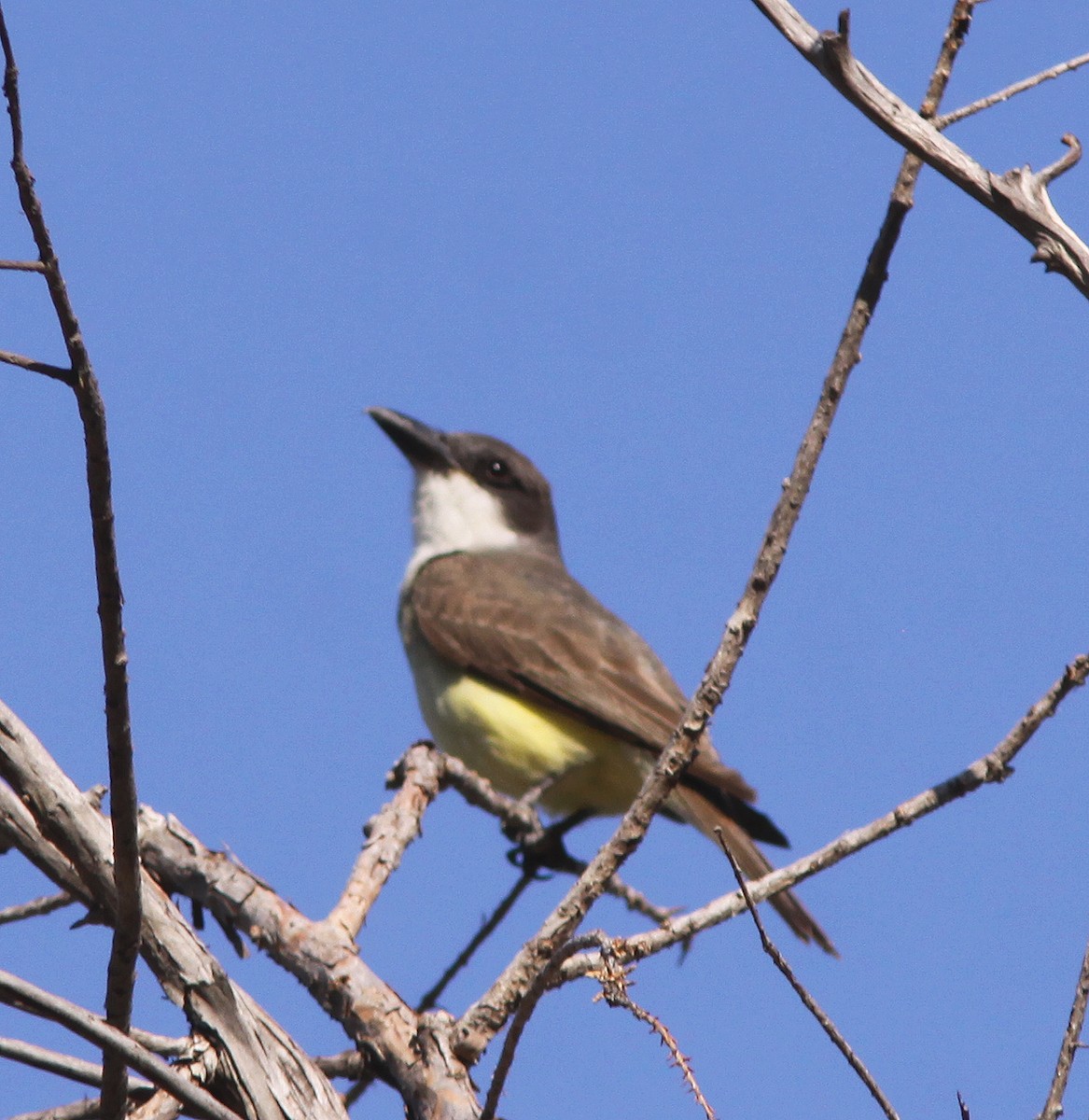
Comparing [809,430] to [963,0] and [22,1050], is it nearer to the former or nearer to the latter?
[963,0]

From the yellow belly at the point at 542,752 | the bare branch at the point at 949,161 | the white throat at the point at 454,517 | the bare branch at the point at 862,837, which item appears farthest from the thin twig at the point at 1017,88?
the white throat at the point at 454,517

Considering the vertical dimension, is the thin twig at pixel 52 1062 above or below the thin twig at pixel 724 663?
below

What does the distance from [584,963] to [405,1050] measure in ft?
2.20

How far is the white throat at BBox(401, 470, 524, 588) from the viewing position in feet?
32.0

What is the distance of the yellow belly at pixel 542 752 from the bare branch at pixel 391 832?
255cm

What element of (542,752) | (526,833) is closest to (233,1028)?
(526,833)

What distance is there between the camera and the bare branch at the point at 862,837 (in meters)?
2.88

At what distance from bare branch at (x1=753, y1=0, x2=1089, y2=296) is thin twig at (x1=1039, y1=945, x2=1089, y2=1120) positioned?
129cm

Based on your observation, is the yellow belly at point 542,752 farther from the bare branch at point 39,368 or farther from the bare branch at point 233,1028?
the bare branch at point 39,368

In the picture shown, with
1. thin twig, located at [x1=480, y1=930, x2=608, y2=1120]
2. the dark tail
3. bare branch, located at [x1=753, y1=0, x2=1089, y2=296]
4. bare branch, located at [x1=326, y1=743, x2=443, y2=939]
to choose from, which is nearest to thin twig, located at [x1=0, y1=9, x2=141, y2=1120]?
thin twig, located at [x1=480, y1=930, x2=608, y2=1120]

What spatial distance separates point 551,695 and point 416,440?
8.27ft

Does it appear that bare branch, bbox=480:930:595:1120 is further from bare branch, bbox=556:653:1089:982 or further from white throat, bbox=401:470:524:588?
white throat, bbox=401:470:524:588

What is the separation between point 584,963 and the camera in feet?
9.17

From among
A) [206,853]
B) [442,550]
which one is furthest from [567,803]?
[206,853]
